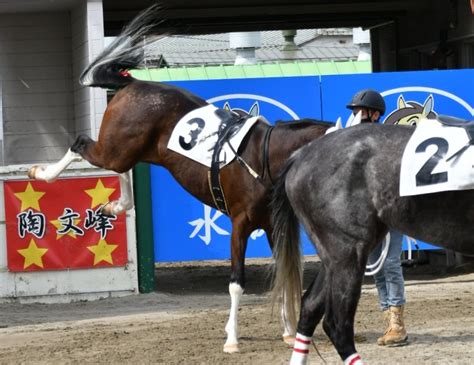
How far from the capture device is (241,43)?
37594 mm

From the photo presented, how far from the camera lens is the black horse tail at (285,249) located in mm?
6859

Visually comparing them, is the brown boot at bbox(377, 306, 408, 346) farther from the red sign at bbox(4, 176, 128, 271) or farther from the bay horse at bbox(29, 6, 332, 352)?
the red sign at bbox(4, 176, 128, 271)

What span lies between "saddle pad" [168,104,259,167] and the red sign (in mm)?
2655

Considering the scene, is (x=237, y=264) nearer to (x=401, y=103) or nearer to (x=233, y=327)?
(x=233, y=327)

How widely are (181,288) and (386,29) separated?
869 cm

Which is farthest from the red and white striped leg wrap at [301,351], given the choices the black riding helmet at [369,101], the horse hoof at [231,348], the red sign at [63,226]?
the red sign at [63,226]

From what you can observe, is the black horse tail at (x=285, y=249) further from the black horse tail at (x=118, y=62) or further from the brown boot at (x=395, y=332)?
the black horse tail at (x=118, y=62)

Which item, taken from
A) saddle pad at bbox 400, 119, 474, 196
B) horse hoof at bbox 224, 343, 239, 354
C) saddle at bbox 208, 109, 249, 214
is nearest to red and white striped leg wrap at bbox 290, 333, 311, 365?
saddle pad at bbox 400, 119, 474, 196

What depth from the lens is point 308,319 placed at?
6.67m

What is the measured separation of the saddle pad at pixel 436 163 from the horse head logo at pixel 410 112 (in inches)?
213

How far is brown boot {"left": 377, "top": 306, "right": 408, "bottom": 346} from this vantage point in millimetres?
7977

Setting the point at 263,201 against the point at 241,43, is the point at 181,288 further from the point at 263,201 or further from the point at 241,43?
the point at 241,43

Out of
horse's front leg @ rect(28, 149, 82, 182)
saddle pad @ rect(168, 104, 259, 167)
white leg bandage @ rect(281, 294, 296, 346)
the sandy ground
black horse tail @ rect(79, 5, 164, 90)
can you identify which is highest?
black horse tail @ rect(79, 5, 164, 90)

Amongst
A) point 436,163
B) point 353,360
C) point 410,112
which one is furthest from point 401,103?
point 353,360
